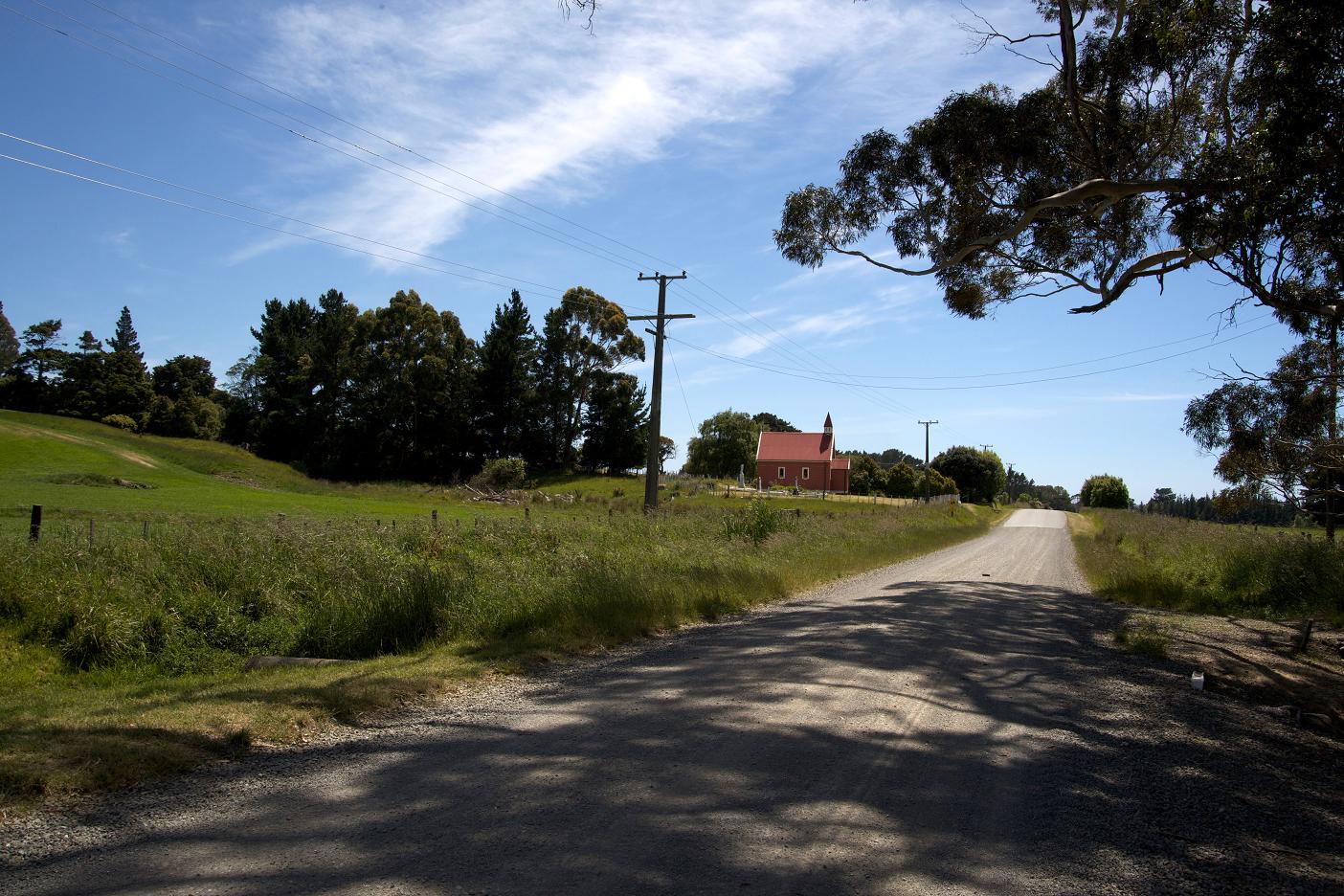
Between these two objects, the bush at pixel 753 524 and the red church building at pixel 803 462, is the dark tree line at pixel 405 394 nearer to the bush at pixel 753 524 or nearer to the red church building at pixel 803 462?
the red church building at pixel 803 462

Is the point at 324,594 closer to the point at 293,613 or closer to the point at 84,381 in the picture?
the point at 293,613

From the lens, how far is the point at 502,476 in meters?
63.9

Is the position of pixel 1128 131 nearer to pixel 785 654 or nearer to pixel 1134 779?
pixel 785 654

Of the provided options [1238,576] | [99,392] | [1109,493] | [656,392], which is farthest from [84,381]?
[1109,493]

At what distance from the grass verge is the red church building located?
73446mm

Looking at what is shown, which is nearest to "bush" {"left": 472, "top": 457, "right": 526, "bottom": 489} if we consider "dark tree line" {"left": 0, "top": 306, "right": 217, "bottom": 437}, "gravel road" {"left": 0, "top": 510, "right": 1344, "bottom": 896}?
"dark tree line" {"left": 0, "top": 306, "right": 217, "bottom": 437}

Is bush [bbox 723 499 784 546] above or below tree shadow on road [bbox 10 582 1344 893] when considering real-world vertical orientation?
above

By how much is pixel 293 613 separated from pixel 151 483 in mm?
36929

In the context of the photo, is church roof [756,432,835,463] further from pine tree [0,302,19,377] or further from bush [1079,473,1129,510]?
pine tree [0,302,19,377]

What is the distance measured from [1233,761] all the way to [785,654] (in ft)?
14.0

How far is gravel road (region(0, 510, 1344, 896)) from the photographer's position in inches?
157

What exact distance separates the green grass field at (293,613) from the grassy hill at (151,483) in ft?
18.3

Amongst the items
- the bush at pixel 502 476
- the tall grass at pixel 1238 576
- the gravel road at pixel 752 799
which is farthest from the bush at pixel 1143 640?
the bush at pixel 502 476

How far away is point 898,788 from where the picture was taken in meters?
5.25
